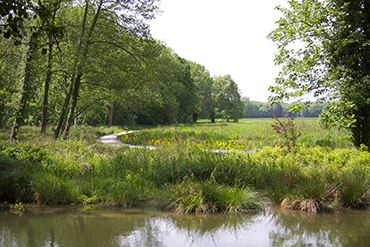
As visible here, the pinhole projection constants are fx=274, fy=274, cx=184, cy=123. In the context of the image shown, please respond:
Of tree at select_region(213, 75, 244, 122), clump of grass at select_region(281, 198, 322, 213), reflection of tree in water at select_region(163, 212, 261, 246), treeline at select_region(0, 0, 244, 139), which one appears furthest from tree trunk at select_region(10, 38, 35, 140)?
tree at select_region(213, 75, 244, 122)

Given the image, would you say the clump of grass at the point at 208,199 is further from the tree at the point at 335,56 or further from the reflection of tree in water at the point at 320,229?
the tree at the point at 335,56

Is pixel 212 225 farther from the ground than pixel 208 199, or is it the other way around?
pixel 208 199

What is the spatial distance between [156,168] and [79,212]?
241cm

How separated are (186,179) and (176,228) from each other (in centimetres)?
212

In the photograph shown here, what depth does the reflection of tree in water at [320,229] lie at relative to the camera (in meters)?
4.38

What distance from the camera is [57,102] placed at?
20781 mm

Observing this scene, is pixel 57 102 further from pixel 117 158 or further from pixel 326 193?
pixel 326 193

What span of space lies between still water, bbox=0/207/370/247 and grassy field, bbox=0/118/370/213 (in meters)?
0.36

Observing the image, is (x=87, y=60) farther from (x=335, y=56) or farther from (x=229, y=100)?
(x=229, y=100)

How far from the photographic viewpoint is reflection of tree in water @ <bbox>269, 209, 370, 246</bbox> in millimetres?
4383

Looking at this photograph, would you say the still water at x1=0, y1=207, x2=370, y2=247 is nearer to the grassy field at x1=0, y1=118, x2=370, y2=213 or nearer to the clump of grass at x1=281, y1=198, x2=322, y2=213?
the clump of grass at x1=281, y1=198, x2=322, y2=213

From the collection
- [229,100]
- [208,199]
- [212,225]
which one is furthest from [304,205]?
Result: [229,100]

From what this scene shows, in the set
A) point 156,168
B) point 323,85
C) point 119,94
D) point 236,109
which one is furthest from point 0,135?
point 236,109

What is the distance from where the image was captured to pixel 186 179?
7059 millimetres
